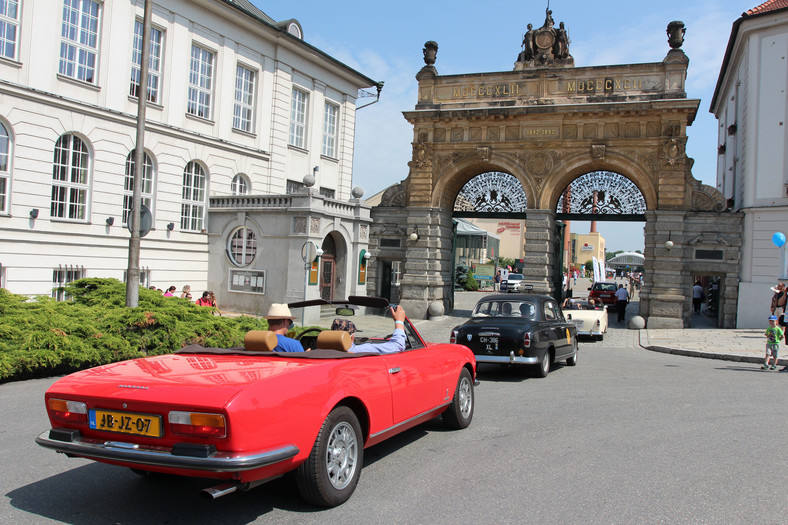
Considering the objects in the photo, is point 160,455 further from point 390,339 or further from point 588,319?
point 588,319

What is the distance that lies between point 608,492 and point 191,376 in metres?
3.37

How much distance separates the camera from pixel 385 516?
175 inches

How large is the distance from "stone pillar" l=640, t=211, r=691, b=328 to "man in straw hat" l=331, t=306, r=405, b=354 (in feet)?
64.3

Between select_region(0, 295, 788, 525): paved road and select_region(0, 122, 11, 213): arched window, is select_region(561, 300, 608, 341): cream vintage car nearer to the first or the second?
select_region(0, 295, 788, 525): paved road

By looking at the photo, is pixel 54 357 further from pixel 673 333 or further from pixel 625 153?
pixel 625 153

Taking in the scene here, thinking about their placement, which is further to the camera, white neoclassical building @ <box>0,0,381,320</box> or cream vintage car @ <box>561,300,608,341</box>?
cream vintage car @ <box>561,300,608,341</box>

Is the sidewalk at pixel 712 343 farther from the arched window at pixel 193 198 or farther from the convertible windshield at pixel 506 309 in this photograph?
the arched window at pixel 193 198

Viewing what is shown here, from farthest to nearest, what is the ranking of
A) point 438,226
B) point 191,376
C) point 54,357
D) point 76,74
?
point 438,226, point 76,74, point 54,357, point 191,376

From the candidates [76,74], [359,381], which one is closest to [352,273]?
[76,74]

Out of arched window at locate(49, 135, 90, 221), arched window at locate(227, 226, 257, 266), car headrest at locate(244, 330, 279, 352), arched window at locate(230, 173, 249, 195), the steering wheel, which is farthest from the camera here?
arched window at locate(230, 173, 249, 195)

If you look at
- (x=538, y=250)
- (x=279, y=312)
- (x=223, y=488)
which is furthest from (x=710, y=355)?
(x=223, y=488)

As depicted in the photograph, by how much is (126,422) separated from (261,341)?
1.40 m

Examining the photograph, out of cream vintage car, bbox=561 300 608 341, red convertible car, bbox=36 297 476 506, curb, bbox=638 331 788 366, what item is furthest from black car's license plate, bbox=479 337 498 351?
cream vintage car, bbox=561 300 608 341

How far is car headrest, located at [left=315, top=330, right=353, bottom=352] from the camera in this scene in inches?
215
